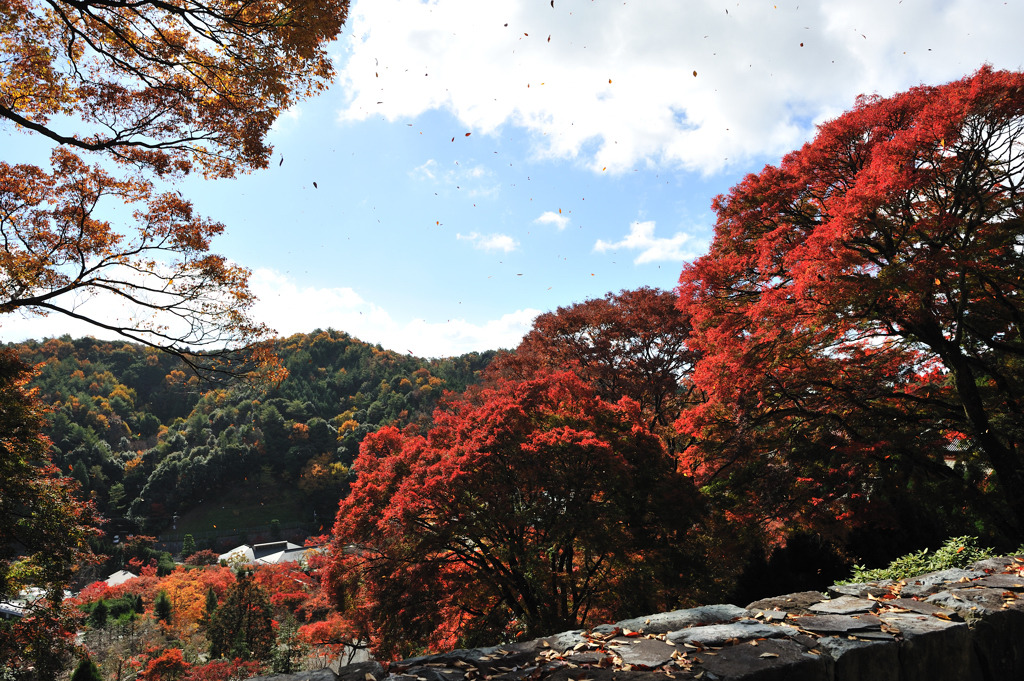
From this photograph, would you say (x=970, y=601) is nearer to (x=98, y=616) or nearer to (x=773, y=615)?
(x=773, y=615)

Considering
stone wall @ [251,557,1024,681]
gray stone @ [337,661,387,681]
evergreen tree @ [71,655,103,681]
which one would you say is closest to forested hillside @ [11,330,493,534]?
evergreen tree @ [71,655,103,681]

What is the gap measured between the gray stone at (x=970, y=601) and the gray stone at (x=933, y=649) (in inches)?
8.8

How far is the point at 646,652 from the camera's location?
2664 millimetres

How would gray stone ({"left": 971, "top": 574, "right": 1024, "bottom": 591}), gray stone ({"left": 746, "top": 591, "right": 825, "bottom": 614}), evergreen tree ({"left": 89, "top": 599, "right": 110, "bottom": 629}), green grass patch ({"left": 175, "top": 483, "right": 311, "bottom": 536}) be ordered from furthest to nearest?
green grass patch ({"left": 175, "top": 483, "right": 311, "bottom": 536}) → evergreen tree ({"left": 89, "top": 599, "right": 110, "bottom": 629}) → gray stone ({"left": 971, "top": 574, "right": 1024, "bottom": 591}) → gray stone ({"left": 746, "top": 591, "right": 825, "bottom": 614})

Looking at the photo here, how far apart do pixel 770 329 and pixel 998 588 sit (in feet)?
12.0

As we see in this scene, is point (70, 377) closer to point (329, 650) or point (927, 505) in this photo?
point (329, 650)

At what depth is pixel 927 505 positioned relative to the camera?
23.5 feet

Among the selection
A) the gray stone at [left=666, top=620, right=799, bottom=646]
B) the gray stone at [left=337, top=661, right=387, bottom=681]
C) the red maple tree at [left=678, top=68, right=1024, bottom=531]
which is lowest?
the gray stone at [left=666, top=620, right=799, bottom=646]

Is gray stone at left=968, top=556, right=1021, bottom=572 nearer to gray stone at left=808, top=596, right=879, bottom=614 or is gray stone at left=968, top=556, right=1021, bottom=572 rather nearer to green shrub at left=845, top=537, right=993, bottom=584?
green shrub at left=845, top=537, right=993, bottom=584

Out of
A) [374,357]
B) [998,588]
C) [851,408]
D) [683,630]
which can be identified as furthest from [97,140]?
[374,357]

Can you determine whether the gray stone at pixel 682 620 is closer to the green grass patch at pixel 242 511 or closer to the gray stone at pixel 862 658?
the gray stone at pixel 862 658

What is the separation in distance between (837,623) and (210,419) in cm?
5391

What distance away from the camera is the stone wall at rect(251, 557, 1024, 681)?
2451 millimetres

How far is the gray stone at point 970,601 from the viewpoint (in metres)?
3.17
